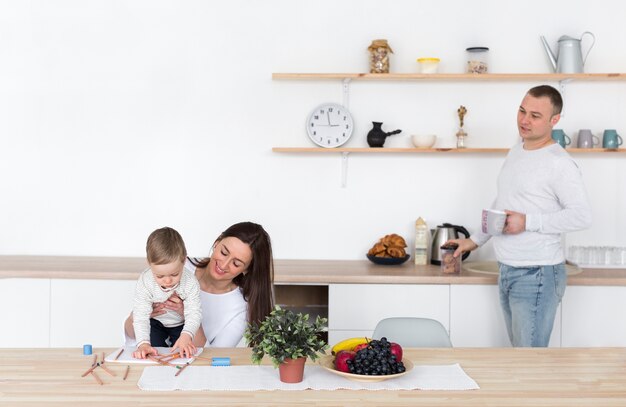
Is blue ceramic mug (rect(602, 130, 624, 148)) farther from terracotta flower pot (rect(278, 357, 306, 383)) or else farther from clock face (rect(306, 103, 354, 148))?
terracotta flower pot (rect(278, 357, 306, 383))

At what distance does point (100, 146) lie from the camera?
160 inches

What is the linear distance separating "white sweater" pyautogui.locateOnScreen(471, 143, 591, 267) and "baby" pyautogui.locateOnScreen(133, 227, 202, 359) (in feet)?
4.70

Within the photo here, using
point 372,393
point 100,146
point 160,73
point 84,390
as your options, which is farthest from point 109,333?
point 372,393

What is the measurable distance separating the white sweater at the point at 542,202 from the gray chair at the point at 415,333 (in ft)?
2.27

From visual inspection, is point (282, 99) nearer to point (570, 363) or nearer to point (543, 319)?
point (543, 319)

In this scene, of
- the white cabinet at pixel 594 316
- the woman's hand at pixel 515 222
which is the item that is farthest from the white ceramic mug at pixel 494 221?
the white cabinet at pixel 594 316

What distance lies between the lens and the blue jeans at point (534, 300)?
3.18 meters

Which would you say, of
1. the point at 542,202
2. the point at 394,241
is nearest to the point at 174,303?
the point at 542,202

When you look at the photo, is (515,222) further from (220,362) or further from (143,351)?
(143,351)

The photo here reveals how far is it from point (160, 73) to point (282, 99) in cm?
64

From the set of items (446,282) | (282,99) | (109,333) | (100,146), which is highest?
(282,99)

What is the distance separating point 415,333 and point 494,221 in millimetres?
726

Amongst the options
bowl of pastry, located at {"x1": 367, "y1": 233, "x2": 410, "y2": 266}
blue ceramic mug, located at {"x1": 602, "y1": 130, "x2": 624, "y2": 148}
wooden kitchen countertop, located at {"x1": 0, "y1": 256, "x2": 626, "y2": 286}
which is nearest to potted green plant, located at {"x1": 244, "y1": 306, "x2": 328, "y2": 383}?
wooden kitchen countertop, located at {"x1": 0, "y1": 256, "x2": 626, "y2": 286}

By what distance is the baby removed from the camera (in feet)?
7.34
